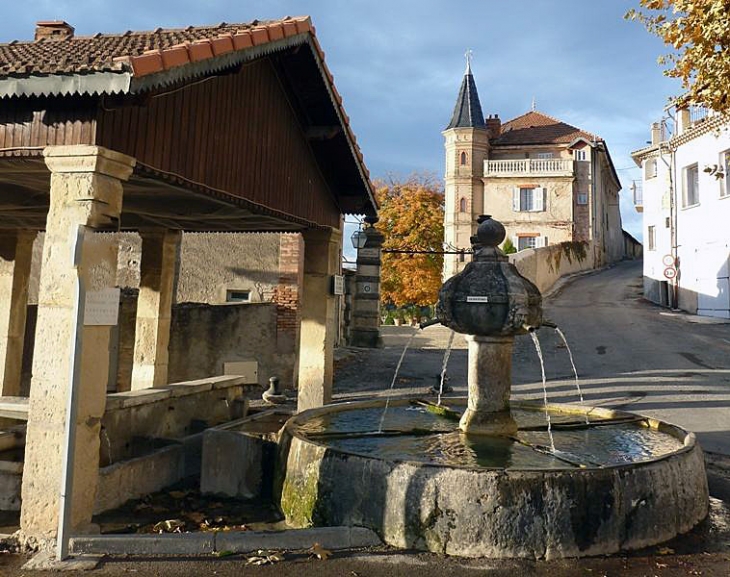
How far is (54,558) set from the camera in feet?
14.1

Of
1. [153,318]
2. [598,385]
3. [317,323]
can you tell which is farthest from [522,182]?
[153,318]

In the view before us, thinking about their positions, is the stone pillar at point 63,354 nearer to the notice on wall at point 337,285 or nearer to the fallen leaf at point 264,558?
the fallen leaf at point 264,558

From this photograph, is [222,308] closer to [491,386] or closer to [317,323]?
[317,323]

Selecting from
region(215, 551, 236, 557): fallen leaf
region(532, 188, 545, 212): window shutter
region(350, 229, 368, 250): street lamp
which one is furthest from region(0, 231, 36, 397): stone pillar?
region(532, 188, 545, 212): window shutter

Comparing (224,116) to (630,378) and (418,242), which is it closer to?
(630,378)

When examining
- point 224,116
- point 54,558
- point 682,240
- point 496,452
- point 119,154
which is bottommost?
point 54,558

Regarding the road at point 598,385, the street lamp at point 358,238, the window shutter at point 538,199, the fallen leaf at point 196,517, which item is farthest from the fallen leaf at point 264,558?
the window shutter at point 538,199

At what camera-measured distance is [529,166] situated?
40594mm

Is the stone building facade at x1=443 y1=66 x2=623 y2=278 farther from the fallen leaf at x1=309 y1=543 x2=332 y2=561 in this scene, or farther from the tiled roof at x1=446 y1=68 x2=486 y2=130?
the fallen leaf at x1=309 y1=543 x2=332 y2=561

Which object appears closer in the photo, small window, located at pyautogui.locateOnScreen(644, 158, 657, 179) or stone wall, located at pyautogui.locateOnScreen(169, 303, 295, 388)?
stone wall, located at pyautogui.locateOnScreen(169, 303, 295, 388)

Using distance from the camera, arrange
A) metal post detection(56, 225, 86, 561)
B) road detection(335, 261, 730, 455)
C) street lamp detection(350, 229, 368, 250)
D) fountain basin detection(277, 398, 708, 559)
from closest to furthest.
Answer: metal post detection(56, 225, 86, 561) < fountain basin detection(277, 398, 708, 559) < road detection(335, 261, 730, 455) < street lamp detection(350, 229, 368, 250)

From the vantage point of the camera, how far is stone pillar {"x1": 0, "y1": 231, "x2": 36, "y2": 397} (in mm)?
10125

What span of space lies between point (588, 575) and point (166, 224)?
786 cm

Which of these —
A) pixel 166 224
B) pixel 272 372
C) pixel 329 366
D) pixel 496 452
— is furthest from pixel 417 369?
pixel 496 452
